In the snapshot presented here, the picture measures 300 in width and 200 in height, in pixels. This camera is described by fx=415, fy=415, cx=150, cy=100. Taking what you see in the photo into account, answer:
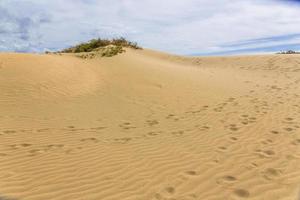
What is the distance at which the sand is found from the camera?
570 cm

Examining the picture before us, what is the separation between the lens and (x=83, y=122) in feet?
31.0

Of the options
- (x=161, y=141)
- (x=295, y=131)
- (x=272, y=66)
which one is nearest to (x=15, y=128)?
(x=161, y=141)

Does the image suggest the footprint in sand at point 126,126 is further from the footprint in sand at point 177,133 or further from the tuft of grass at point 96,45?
the tuft of grass at point 96,45

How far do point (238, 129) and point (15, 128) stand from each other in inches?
189

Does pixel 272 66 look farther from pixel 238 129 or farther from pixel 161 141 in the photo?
pixel 161 141

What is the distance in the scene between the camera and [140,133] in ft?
28.1

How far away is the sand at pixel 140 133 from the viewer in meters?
5.70

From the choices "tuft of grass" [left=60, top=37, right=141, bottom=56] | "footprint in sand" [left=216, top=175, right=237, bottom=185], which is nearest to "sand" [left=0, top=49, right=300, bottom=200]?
"footprint in sand" [left=216, top=175, right=237, bottom=185]

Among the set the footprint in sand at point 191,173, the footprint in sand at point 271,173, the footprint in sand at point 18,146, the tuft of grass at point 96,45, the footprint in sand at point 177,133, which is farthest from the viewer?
the tuft of grass at point 96,45

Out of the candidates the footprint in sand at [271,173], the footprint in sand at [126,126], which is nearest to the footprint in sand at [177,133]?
the footprint in sand at [126,126]

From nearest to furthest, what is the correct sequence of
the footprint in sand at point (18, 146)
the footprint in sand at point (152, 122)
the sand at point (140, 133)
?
the sand at point (140, 133) → the footprint in sand at point (18, 146) → the footprint in sand at point (152, 122)

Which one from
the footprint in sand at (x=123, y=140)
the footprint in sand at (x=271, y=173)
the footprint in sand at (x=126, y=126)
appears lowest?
the footprint in sand at (x=271, y=173)

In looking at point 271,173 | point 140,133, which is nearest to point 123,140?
point 140,133

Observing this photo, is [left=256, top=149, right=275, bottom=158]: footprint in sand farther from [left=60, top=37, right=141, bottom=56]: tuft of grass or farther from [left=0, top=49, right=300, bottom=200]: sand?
[left=60, top=37, right=141, bottom=56]: tuft of grass
